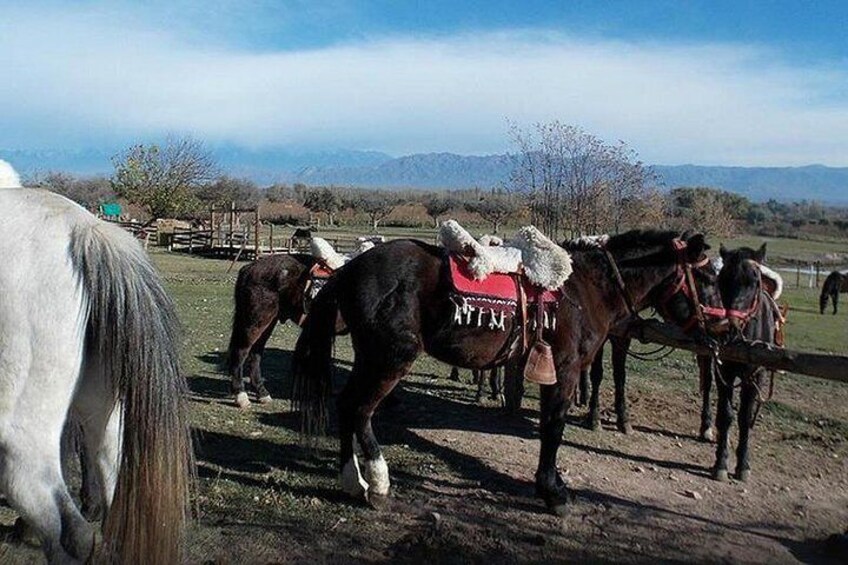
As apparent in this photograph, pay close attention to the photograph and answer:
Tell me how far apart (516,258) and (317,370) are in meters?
1.80

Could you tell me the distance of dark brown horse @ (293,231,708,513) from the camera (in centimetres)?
518

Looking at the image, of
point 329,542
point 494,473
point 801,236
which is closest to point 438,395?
point 494,473

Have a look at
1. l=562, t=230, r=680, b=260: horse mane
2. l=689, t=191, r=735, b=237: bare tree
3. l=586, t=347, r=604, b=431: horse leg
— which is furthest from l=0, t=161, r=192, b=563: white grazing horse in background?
l=689, t=191, r=735, b=237: bare tree

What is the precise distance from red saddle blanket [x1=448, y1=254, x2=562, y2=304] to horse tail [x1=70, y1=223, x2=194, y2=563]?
2.75 metres

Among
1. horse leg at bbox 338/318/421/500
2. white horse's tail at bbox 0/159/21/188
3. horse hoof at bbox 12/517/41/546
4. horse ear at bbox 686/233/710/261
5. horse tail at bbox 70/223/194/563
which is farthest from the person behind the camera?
horse ear at bbox 686/233/710/261

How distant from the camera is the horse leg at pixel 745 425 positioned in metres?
6.31

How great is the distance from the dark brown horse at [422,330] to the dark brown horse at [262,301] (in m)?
2.68

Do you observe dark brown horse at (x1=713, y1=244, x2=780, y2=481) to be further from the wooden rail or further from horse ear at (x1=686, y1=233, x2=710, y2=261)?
horse ear at (x1=686, y1=233, x2=710, y2=261)

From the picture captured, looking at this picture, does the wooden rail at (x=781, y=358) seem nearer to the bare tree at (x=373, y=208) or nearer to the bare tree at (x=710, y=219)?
the bare tree at (x=710, y=219)

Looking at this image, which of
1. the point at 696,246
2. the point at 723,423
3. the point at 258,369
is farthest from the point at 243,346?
the point at 723,423

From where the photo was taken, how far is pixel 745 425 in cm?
635

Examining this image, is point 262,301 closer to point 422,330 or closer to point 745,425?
point 422,330

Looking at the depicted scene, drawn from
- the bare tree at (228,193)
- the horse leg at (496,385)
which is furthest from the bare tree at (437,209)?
the horse leg at (496,385)

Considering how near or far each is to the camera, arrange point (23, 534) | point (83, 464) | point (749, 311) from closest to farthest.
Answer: point (23, 534), point (83, 464), point (749, 311)
